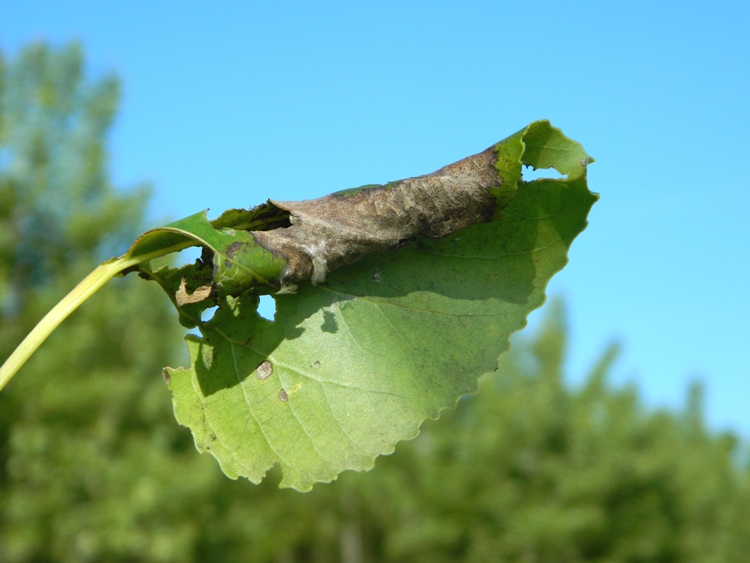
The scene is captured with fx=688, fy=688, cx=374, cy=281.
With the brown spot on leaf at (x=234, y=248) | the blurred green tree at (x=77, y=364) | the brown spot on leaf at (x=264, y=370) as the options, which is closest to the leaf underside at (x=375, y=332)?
the brown spot on leaf at (x=264, y=370)

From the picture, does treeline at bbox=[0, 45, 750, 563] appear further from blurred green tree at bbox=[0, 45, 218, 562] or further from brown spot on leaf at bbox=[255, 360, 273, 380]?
brown spot on leaf at bbox=[255, 360, 273, 380]

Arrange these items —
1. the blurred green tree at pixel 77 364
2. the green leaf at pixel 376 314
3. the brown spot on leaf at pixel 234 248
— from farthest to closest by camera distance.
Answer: the blurred green tree at pixel 77 364 → the green leaf at pixel 376 314 → the brown spot on leaf at pixel 234 248

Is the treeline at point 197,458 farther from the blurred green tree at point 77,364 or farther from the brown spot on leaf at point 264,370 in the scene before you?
the brown spot on leaf at point 264,370

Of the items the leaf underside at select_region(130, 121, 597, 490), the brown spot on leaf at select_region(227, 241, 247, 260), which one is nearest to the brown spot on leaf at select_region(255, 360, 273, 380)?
the leaf underside at select_region(130, 121, 597, 490)

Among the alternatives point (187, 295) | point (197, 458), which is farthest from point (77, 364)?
point (187, 295)

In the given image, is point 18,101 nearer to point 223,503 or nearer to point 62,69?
point 62,69

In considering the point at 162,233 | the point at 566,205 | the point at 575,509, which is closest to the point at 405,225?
the point at 566,205
